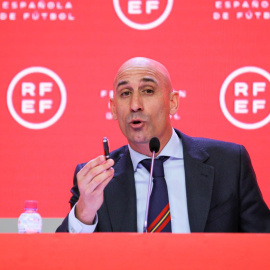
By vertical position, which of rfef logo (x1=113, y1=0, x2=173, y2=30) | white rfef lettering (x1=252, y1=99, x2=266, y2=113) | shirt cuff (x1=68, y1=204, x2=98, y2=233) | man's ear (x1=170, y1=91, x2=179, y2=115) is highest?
rfef logo (x1=113, y1=0, x2=173, y2=30)

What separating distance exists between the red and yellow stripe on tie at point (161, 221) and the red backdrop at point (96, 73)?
67cm

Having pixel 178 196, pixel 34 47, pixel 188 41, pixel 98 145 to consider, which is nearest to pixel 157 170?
pixel 178 196

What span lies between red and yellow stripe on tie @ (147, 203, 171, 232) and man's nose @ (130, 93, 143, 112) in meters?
0.40

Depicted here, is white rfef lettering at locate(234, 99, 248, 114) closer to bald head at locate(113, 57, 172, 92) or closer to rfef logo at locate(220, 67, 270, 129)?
rfef logo at locate(220, 67, 270, 129)

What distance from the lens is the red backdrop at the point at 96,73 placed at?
9.15 feet

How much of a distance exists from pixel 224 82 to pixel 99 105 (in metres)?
0.61

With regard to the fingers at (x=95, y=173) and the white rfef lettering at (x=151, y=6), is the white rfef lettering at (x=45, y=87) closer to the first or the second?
the white rfef lettering at (x=151, y=6)

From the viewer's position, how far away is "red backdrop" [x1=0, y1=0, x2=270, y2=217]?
9.15 ft

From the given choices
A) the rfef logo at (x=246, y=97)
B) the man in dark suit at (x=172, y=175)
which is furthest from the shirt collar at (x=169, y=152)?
the rfef logo at (x=246, y=97)

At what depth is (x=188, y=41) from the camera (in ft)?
9.33

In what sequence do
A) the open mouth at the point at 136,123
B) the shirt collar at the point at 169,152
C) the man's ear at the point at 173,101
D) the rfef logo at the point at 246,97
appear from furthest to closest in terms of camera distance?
the rfef logo at the point at 246,97
the man's ear at the point at 173,101
the shirt collar at the point at 169,152
the open mouth at the point at 136,123

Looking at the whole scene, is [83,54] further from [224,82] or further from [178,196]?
[178,196]

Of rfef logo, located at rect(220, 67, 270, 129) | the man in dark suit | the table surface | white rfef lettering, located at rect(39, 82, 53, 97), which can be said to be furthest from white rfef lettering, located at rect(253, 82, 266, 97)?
the table surface

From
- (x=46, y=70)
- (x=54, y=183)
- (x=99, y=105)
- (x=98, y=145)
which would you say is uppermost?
(x=46, y=70)
